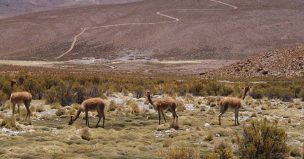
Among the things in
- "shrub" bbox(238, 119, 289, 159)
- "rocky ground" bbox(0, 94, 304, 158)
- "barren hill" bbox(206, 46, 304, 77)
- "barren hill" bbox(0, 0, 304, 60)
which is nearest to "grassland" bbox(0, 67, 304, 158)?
"rocky ground" bbox(0, 94, 304, 158)

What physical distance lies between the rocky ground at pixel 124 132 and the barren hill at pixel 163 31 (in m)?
75.9

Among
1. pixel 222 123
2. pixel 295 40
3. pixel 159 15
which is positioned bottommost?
pixel 222 123

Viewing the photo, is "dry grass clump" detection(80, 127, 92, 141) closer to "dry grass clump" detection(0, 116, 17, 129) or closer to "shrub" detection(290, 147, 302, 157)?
"dry grass clump" detection(0, 116, 17, 129)

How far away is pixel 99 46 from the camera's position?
11250cm

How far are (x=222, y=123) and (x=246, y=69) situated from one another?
112 ft

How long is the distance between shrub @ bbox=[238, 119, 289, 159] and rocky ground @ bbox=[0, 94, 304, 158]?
3.96 ft

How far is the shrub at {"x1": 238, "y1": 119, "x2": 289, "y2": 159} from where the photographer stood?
34.5 feet

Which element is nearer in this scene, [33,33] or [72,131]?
[72,131]

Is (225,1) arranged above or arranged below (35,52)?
above

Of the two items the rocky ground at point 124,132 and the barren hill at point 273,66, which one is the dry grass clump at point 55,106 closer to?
the rocky ground at point 124,132

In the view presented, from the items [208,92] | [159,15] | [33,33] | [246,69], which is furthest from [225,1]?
[208,92]

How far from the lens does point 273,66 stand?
47.3 m

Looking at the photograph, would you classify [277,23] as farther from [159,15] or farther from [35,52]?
[35,52]

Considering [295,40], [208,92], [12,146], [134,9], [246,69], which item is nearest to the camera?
[12,146]
